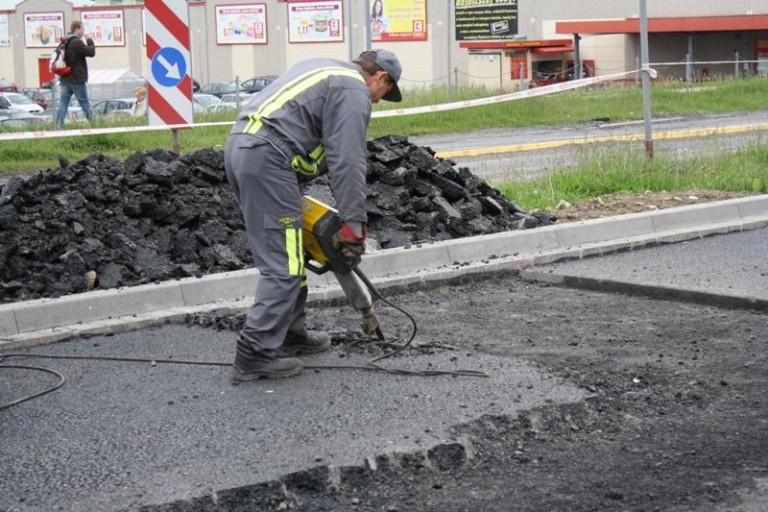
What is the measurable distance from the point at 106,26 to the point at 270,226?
6435cm

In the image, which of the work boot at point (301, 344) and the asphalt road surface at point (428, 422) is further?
the work boot at point (301, 344)

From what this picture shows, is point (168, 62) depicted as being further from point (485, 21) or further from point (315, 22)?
point (315, 22)

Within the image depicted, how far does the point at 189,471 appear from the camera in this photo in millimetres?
4953

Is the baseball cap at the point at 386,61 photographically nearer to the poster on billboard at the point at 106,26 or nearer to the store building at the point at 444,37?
the store building at the point at 444,37

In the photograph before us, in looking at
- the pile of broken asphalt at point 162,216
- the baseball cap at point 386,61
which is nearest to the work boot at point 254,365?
the baseball cap at point 386,61

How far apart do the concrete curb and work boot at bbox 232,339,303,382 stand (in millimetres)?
1481

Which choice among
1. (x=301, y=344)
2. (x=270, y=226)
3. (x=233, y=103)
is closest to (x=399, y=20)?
(x=233, y=103)

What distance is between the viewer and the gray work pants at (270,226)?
20.2 ft

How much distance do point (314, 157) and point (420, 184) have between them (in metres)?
3.80

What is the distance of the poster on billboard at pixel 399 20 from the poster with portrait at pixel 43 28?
21591 mm

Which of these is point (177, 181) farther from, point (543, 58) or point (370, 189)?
point (543, 58)

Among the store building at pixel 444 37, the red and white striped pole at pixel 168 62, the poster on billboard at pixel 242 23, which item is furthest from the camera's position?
the poster on billboard at pixel 242 23

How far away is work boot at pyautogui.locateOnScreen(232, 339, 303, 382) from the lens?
6.23 meters

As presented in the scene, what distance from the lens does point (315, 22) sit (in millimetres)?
59938
